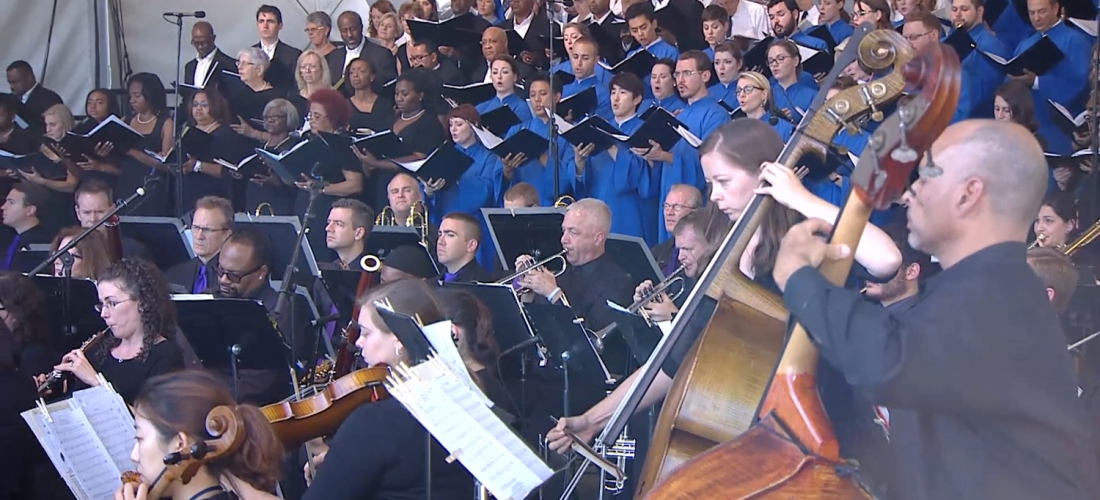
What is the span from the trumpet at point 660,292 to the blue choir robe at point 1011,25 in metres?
3.85

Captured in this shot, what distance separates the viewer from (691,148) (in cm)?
789

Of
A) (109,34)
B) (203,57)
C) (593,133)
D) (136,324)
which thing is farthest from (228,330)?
(109,34)

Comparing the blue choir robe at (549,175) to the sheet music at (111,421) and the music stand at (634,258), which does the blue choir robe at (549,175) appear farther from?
the sheet music at (111,421)

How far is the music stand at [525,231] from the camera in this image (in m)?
6.29

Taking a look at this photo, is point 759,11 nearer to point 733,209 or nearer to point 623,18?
point 623,18

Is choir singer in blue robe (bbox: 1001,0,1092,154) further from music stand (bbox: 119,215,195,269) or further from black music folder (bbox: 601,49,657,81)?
music stand (bbox: 119,215,195,269)

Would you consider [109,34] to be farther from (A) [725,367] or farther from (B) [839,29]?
(A) [725,367]

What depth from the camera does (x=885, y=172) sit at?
7.02ft

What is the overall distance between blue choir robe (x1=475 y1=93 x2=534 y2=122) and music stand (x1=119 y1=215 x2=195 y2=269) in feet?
8.75

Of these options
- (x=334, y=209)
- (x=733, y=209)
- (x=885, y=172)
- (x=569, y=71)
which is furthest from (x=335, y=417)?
(x=569, y=71)

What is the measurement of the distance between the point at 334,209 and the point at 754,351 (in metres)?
4.55

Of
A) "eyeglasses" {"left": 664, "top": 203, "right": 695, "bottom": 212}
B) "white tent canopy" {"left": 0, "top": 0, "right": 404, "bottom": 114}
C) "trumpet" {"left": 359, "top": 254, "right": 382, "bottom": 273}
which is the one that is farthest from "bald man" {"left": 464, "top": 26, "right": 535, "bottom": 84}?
"trumpet" {"left": 359, "top": 254, "right": 382, "bottom": 273}

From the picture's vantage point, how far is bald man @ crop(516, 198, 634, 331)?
593 cm

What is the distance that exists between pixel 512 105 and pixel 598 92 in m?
0.70
